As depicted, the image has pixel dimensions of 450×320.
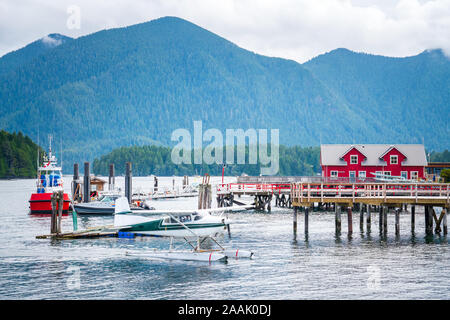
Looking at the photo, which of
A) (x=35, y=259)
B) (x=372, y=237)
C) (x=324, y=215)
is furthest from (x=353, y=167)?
(x=35, y=259)

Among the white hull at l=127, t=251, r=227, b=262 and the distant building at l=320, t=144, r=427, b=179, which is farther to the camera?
the distant building at l=320, t=144, r=427, b=179

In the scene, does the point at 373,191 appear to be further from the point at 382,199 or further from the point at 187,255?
the point at 187,255

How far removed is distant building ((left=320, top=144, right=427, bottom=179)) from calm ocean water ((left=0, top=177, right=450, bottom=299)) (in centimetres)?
4108

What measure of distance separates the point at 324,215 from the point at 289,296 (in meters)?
45.5

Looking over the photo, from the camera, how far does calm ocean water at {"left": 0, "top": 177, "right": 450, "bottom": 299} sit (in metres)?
31.2

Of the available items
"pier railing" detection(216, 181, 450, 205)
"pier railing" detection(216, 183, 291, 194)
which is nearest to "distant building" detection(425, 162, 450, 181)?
"pier railing" detection(216, 183, 291, 194)

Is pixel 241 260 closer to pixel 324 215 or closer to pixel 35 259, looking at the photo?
pixel 35 259

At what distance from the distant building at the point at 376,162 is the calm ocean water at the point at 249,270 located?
41077mm

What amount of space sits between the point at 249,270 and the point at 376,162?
6229 cm

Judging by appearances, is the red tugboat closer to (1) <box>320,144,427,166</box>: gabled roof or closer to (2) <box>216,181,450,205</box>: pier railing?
(2) <box>216,181,450,205</box>: pier railing

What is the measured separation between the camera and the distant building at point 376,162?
93.7 m

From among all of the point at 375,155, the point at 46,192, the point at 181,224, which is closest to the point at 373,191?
the point at 181,224

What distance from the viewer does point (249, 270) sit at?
36875mm

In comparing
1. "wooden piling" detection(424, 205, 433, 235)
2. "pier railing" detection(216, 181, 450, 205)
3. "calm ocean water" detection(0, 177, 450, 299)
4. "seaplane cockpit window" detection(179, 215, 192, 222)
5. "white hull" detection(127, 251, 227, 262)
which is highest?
"pier railing" detection(216, 181, 450, 205)
